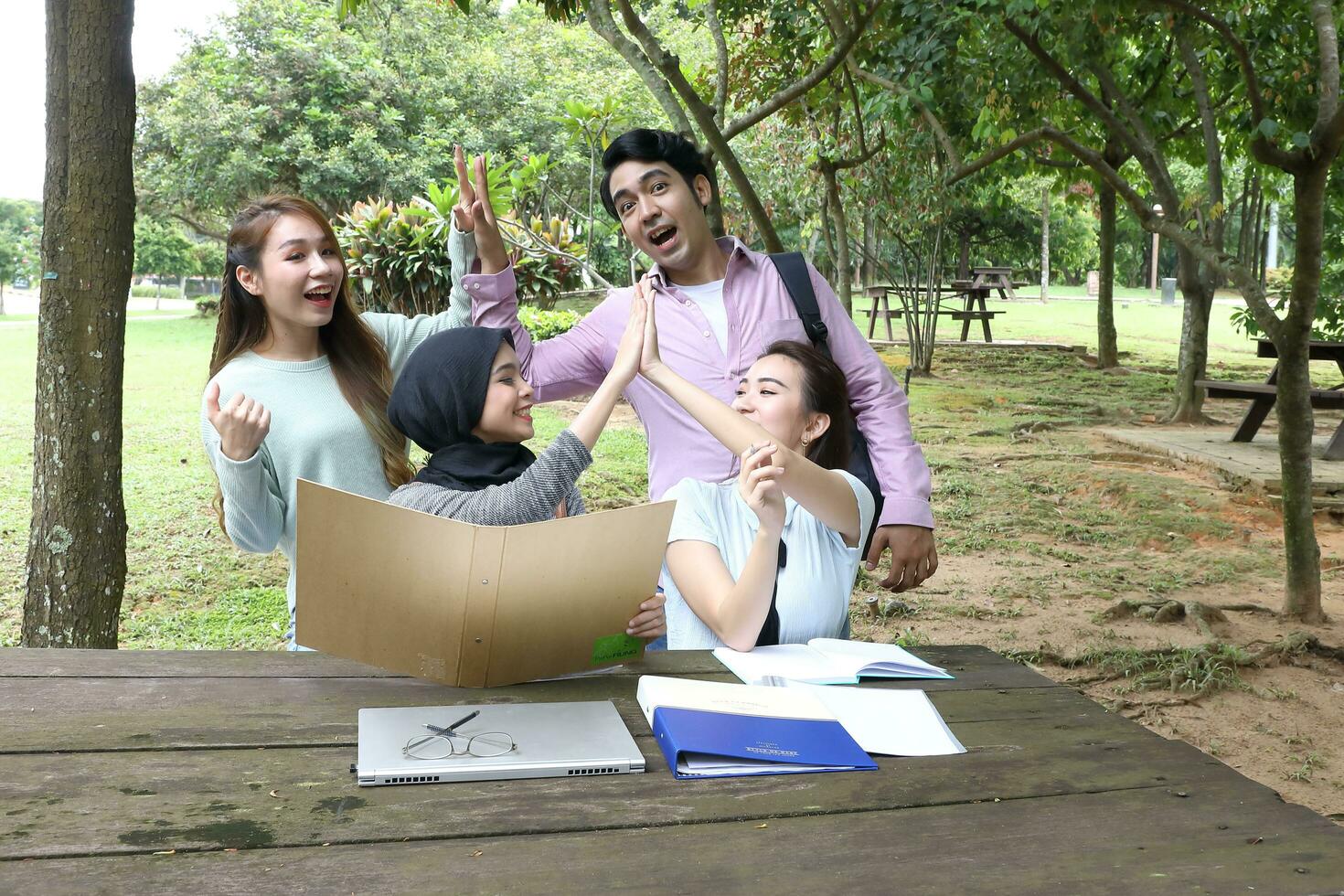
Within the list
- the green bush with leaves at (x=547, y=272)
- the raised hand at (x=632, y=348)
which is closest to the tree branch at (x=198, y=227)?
the green bush with leaves at (x=547, y=272)

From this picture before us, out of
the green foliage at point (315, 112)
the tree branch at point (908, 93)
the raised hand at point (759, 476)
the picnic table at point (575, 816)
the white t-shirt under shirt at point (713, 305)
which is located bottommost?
the picnic table at point (575, 816)

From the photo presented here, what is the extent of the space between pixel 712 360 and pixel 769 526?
82cm

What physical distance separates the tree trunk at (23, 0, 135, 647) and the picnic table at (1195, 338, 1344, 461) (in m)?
6.38

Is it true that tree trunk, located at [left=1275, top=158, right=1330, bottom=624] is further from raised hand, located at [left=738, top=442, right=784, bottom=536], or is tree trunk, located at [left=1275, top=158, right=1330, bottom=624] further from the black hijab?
the black hijab

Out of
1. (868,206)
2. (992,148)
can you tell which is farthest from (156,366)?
(992,148)

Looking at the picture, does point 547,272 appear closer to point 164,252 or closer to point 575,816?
point 575,816

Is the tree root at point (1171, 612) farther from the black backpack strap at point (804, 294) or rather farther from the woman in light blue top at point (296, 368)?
the woman in light blue top at point (296, 368)

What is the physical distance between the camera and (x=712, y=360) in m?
2.66

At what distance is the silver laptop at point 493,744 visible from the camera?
4.63 ft

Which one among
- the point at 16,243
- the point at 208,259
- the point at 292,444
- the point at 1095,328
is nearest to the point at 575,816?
the point at 292,444

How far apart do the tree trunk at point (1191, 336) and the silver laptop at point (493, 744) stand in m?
7.86

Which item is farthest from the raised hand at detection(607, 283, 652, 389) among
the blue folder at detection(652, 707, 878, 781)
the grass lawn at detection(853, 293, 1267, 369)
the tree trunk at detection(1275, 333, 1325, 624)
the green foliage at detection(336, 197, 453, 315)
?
the grass lawn at detection(853, 293, 1267, 369)

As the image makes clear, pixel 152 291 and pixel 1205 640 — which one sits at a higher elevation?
pixel 152 291

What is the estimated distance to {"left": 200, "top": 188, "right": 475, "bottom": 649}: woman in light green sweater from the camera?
2240 mm
